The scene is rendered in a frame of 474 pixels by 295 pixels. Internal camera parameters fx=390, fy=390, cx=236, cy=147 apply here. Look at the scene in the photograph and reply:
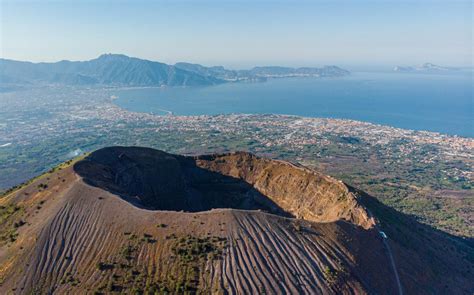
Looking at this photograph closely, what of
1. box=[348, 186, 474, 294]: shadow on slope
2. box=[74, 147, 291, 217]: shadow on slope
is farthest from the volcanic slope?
box=[74, 147, 291, 217]: shadow on slope

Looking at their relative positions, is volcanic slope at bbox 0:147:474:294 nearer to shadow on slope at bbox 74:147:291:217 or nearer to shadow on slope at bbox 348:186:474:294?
shadow on slope at bbox 348:186:474:294

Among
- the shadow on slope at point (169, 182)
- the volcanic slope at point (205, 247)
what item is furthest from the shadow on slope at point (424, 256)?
the shadow on slope at point (169, 182)

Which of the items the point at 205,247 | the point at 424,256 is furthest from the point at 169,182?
the point at 424,256

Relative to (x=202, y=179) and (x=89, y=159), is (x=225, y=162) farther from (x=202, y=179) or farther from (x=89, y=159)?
(x=89, y=159)

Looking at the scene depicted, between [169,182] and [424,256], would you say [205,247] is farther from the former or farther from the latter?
[169,182]

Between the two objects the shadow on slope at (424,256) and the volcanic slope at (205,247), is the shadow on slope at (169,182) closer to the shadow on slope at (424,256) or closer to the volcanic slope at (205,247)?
the volcanic slope at (205,247)

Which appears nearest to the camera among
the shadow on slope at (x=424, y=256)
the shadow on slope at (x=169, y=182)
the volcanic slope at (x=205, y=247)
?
the volcanic slope at (x=205, y=247)

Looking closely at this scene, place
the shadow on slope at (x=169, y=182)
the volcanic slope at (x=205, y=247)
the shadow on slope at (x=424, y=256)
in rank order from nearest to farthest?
the volcanic slope at (x=205, y=247), the shadow on slope at (x=424, y=256), the shadow on slope at (x=169, y=182)
